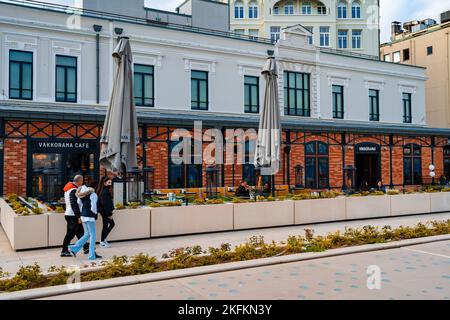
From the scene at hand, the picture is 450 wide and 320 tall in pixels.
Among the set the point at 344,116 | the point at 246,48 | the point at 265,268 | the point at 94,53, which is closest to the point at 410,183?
the point at 344,116

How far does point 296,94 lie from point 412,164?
916 cm

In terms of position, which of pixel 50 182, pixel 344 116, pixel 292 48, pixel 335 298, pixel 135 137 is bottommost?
pixel 335 298

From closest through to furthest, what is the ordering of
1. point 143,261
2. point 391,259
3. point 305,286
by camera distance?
point 305,286
point 143,261
point 391,259

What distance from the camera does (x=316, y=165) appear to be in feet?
83.7

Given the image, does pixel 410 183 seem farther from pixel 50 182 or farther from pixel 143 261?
pixel 143 261

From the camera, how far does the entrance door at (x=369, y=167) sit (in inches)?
1086

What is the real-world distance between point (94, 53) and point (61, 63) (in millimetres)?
1743

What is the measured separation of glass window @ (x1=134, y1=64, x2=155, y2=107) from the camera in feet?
76.2

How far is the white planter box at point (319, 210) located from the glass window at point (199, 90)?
12914 millimetres

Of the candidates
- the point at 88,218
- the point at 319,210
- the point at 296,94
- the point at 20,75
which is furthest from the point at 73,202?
the point at 296,94

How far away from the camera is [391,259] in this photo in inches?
345

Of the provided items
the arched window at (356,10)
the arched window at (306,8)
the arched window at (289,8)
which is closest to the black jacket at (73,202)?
the arched window at (289,8)

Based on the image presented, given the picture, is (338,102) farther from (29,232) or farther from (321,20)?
(29,232)

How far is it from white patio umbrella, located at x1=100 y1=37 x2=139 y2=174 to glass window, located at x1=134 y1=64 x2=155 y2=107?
1126 centimetres
